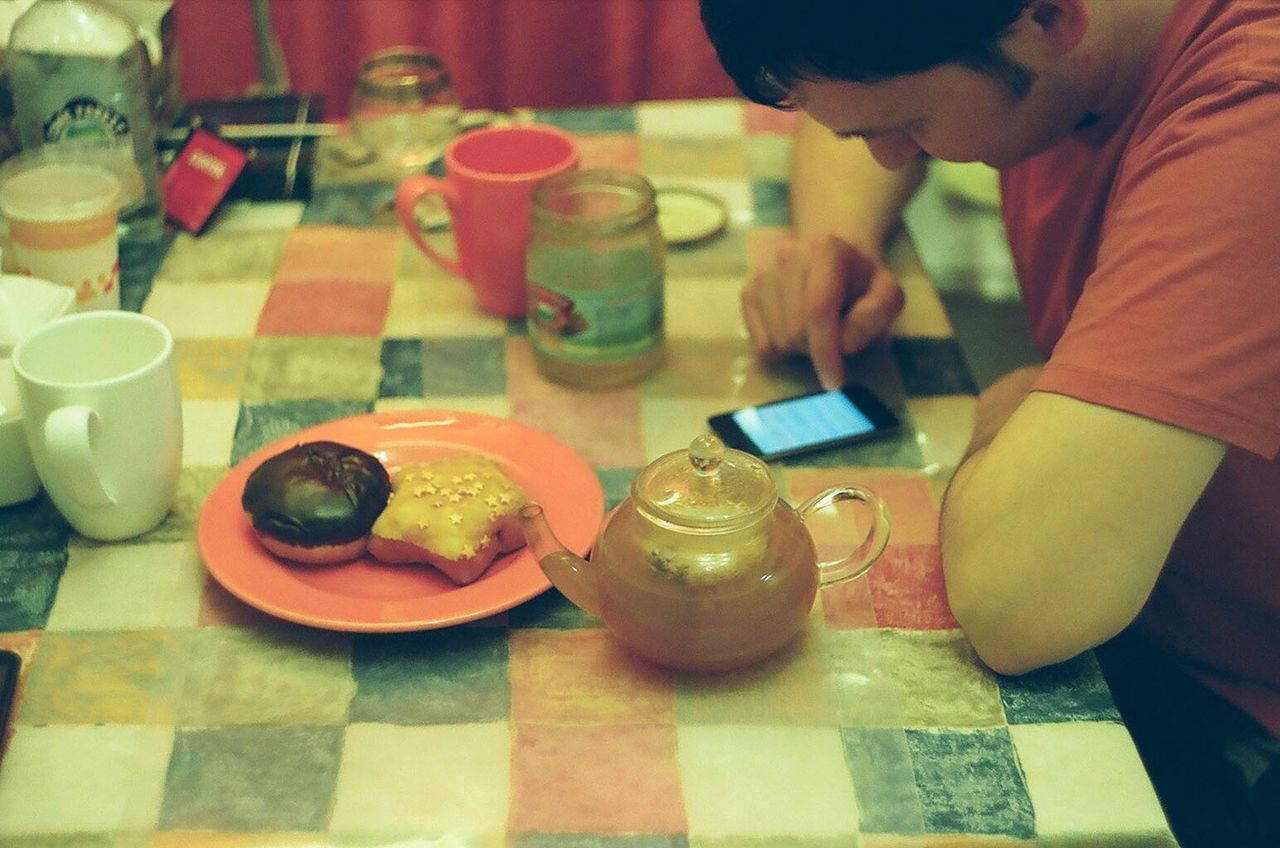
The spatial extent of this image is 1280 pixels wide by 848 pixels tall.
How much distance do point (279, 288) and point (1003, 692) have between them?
30.7 inches

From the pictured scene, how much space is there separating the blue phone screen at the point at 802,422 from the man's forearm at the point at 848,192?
23 centimetres

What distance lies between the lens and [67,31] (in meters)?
1.20

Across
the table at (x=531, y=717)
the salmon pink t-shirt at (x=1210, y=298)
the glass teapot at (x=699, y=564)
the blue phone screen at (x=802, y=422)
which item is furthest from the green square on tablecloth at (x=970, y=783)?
the blue phone screen at (x=802, y=422)


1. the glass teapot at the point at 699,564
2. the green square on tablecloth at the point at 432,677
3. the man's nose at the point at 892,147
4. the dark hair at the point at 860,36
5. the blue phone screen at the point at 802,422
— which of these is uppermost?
the dark hair at the point at 860,36

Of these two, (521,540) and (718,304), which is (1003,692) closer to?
(521,540)

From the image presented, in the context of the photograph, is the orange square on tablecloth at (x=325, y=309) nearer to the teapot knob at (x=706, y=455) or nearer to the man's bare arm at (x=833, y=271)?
the man's bare arm at (x=833, y=271)

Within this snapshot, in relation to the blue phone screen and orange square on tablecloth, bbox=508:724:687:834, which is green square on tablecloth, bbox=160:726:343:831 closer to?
orange square on tablecloth, bbox=508:724:687:834

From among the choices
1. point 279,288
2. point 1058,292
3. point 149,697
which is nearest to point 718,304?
point 1058,292

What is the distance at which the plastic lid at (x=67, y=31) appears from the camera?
1195mm

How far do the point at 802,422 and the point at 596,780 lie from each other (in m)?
0.42

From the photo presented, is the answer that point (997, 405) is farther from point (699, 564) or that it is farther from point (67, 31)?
point (67, 31)

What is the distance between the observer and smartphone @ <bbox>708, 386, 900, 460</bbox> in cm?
101

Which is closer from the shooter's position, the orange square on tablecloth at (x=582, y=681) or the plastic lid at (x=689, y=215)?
the orange square on tablecloth at (x=582, y=681)

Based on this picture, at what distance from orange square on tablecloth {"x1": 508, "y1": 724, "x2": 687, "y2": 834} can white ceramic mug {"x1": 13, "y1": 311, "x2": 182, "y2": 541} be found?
0.33 meters
